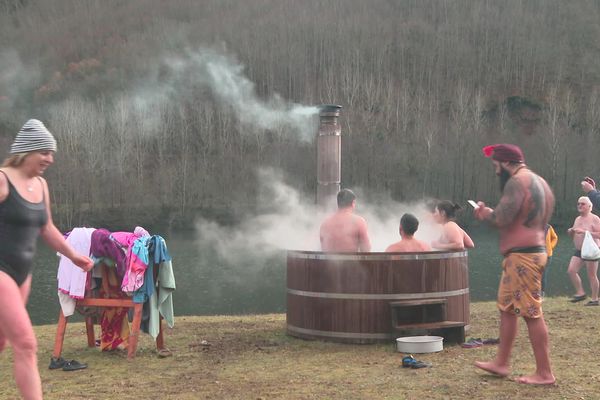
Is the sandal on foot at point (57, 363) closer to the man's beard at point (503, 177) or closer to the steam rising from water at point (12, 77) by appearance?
the man's beard at point (503, 177)

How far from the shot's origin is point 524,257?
17.9ft

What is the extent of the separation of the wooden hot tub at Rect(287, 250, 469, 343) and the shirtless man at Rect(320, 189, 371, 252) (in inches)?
13.8

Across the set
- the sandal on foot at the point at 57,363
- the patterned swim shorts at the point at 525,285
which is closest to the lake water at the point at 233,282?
the sandal on foot at the point at 57,363

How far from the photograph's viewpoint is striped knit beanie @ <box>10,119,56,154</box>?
4602mm

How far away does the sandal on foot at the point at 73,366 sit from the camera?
675cm

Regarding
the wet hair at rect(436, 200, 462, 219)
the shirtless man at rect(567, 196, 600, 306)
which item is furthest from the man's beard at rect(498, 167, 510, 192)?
the shirtless man at rect(567, 196, 600, 306)

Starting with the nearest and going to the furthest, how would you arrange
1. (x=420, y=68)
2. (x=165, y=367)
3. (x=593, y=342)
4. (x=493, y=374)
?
(x=493, y=374), (x=165, y=367), (x=593, y=342), (x=420, y=68)

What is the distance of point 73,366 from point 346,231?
3.36 m

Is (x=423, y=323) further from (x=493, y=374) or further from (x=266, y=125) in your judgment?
(x=266, y=125)

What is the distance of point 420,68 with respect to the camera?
316 ft

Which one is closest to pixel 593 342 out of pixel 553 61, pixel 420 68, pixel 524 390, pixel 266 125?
pixel 524 390

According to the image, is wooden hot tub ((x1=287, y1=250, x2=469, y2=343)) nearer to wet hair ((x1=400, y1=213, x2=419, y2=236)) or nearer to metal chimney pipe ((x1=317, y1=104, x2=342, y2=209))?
wet hair ((x1=400, y1=213, x2=419, y2=236))

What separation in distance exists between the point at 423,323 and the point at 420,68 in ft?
302

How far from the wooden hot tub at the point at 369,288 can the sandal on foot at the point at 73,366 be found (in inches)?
102
